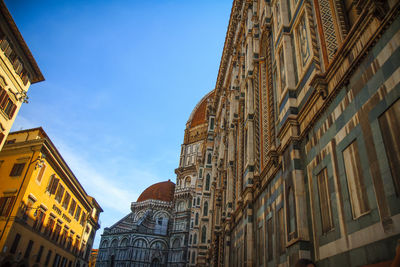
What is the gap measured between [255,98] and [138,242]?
50601 mm

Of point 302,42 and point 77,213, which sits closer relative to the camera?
point 302,42

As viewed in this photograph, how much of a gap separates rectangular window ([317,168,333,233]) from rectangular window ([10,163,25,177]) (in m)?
24.6

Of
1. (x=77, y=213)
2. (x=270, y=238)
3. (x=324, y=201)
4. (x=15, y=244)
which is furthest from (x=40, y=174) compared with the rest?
(x=324, y=201)

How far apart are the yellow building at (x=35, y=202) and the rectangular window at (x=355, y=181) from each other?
2364 centimetres

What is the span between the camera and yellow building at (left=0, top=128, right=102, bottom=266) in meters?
23.6

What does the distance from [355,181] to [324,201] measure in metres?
1.53

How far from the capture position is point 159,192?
74250 millimetres

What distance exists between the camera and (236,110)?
86.1 feet

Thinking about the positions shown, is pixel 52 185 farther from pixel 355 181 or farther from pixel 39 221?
pixel 355 181

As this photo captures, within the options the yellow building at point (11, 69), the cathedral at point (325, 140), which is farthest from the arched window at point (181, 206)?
the cathedral at point (325, 140)

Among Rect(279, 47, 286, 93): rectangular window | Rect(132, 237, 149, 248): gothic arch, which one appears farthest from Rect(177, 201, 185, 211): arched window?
Rect(279, 47, 286, 93): rectangular window

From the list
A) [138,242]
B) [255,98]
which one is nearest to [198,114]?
[138,242]

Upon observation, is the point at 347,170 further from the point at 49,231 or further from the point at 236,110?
the point at 49,231

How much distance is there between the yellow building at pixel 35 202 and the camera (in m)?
23.6
